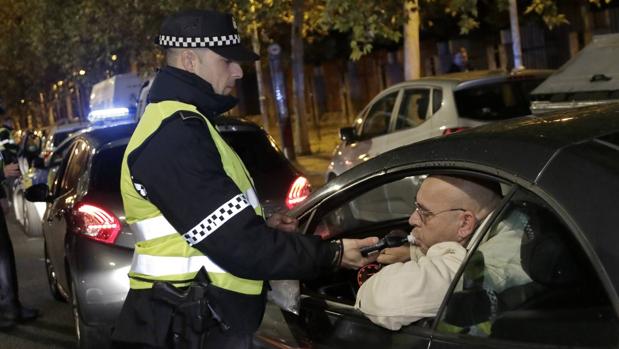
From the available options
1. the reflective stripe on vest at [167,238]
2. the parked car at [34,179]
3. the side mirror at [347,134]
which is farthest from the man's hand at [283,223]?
the side mirror at [347,134]

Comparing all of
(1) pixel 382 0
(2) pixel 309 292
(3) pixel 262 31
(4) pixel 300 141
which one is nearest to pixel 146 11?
(3) pixel 262 31

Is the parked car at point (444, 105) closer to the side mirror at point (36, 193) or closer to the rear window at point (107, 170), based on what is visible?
→ the side mirror at point (36, 193)

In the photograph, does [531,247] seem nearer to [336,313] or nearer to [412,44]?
[336,313]

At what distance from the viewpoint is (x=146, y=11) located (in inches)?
909

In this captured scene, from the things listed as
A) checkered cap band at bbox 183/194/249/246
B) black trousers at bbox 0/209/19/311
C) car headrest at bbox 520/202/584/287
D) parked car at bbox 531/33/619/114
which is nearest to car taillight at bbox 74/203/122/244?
black trousers at bbox 0/209/19/311

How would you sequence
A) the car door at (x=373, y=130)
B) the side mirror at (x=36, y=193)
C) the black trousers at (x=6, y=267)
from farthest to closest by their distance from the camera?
the car door at (x=373, y=130), the black trousers at (x=6, y=267), the side mirror at (x=36, y=193)

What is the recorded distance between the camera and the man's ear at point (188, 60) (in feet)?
9.85

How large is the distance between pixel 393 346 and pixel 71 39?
26.8m

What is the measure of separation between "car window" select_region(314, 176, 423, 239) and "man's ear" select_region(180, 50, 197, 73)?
2.64ft

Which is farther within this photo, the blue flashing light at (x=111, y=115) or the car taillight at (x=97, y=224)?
the blue flashing light at (x=111, y=115)

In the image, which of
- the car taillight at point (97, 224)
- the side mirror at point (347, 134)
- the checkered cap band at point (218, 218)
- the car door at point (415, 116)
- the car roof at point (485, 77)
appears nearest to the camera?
the checkered cap band at point (218, 218)

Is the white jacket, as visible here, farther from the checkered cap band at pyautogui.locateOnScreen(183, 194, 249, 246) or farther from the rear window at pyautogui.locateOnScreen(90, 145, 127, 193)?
the rear window at pyautogui.locateOnScreen(90, 145, 127, 193)

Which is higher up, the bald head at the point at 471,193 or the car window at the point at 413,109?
the bald head at the point at 471,193

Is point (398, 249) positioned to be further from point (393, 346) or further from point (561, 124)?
point (561, 124)
